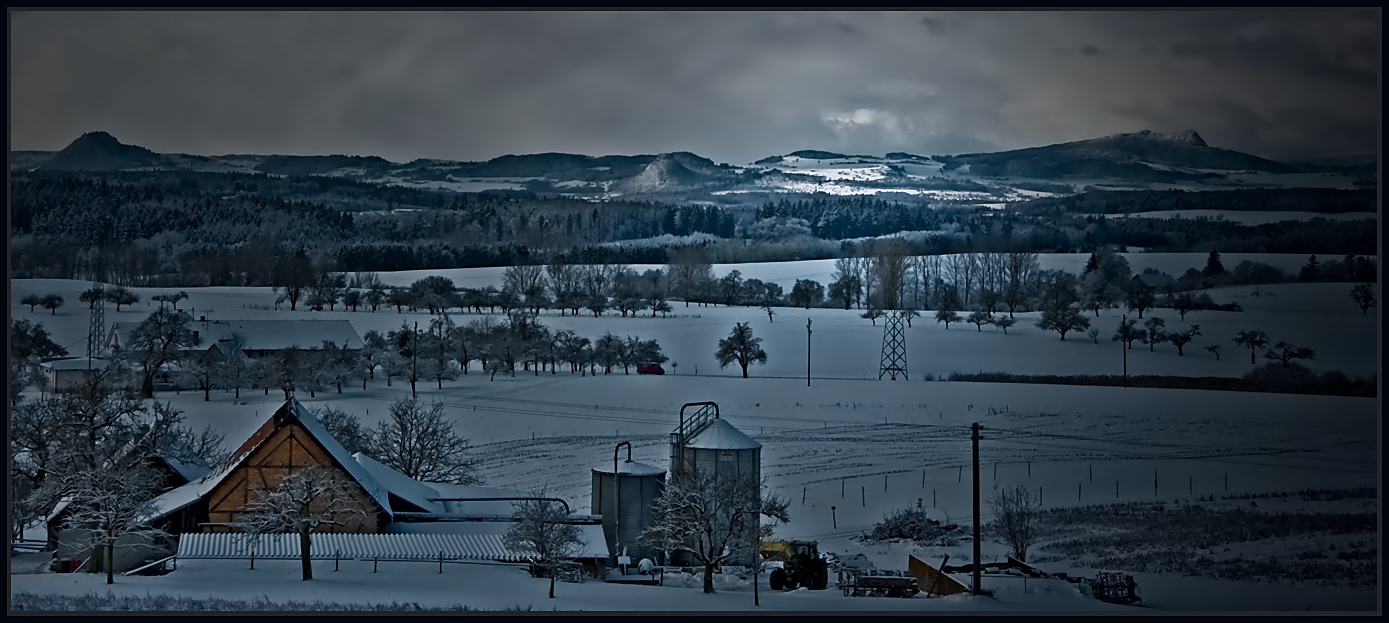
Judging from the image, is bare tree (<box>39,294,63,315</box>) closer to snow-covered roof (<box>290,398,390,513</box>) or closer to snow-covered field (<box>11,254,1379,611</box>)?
snow-covered field (<box>11,254,1379,611</box>)

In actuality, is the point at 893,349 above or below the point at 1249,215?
below

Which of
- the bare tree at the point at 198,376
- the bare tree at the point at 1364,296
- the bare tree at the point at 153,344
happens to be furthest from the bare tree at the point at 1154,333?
the bare tree at the point at 153,344

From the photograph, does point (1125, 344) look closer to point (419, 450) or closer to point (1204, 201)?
point (1204, 201)

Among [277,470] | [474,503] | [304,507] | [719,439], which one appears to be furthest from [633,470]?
[277,470]

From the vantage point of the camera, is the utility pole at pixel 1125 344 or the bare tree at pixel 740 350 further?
the bare tree at pixel 740 350

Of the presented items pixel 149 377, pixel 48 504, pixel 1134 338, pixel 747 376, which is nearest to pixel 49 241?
pixel 149 377

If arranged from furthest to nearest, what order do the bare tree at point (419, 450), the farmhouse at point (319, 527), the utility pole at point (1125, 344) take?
the utility pole at point (1125, 344) → the bare tree at point (419, 450) → the farmhouse at point (319, 527)

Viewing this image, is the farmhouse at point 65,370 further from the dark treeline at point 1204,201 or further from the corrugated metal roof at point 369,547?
the dark treeline at point 1204,201

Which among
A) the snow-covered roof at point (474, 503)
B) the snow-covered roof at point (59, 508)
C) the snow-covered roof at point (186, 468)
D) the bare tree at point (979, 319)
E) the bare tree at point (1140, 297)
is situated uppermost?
the bare tree at point (1140, 297)
